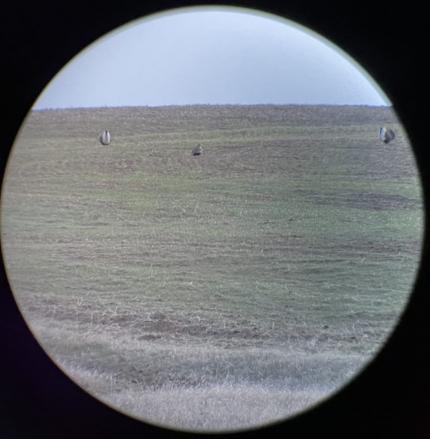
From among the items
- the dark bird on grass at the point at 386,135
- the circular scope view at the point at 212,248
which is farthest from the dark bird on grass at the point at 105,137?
the dark bird on grass at the point at 386,135

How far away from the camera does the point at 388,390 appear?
8.90 ft

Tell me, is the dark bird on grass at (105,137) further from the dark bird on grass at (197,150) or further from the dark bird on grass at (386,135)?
the dark bird on grass at (386,135)

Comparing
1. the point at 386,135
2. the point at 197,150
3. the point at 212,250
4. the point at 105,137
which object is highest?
the point at 105,137

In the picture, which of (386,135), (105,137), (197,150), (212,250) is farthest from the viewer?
(105,137)

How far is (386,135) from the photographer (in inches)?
375

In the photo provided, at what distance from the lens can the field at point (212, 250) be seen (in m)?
3.86

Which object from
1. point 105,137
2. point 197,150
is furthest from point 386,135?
point 105,137

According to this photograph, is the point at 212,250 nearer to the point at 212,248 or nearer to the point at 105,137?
the point at 212,248

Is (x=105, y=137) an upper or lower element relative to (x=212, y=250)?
upper

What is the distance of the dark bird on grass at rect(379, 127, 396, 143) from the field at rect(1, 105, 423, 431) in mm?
128

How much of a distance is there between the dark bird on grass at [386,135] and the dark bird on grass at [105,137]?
4298 millimetres

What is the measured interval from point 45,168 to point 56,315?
4.78 meters

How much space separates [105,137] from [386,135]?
4.48 m

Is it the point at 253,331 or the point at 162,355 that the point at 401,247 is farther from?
the point at 162,355
